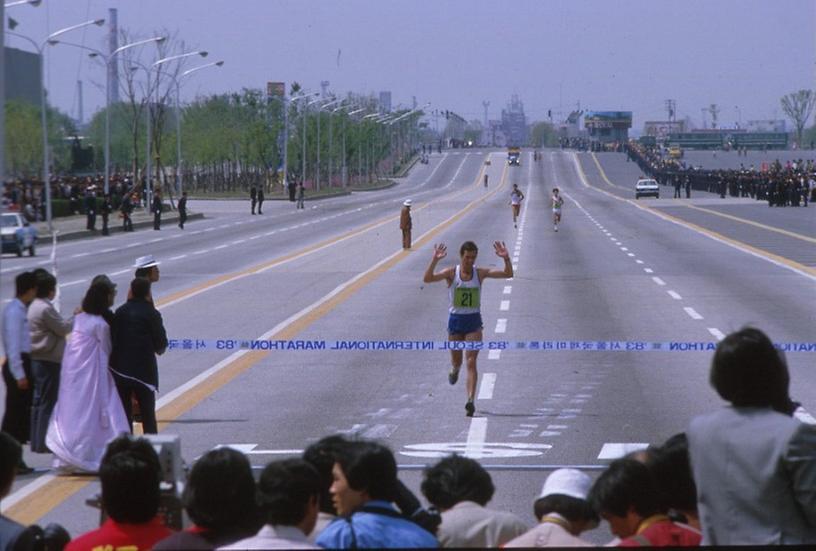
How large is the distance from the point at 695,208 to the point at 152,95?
52.7m

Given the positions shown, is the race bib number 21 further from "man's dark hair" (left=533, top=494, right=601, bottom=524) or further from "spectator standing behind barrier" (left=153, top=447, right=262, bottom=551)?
"spectator standing behind barrier" (left=153, top=447, right=262, bottom=551)

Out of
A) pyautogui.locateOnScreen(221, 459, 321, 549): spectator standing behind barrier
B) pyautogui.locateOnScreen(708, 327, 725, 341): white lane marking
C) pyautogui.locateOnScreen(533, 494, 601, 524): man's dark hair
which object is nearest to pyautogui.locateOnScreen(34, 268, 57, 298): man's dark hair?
pyautogui.locateOnScreen(221, 459, 321, 549): spectator standing behind barrier

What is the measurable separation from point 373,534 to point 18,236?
1066cm

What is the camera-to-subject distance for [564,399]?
16953 millimetres

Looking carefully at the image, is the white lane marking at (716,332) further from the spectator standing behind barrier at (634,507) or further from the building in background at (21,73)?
the spectator standing behind barrier at (634,507)

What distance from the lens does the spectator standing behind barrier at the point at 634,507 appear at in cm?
601

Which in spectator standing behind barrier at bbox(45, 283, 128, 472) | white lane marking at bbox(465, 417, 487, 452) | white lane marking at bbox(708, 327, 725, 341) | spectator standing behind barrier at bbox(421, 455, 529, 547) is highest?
spectator standing behind barrier at bbox(421, 455, 529, 547)

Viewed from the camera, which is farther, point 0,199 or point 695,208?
point 695,208

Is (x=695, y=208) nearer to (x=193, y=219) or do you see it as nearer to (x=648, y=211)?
(x=648, y=211)

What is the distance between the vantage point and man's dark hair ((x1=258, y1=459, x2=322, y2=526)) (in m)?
5.82

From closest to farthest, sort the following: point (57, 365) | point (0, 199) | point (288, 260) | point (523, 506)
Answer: point (0, 199)
point (523, 506)
point (57, 365)
point (288, 260)

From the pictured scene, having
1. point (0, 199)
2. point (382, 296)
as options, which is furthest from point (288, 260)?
point (0, 199)

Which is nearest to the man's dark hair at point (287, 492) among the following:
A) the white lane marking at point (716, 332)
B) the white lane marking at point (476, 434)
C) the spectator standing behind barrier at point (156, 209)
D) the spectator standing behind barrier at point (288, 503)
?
the spectator standing behind barrier at point (288, 503)

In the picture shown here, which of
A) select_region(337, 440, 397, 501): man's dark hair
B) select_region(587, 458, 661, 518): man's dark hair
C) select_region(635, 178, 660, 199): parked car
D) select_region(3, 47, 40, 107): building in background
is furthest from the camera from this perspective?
select_region(635, 178, 660, 199): parked car
